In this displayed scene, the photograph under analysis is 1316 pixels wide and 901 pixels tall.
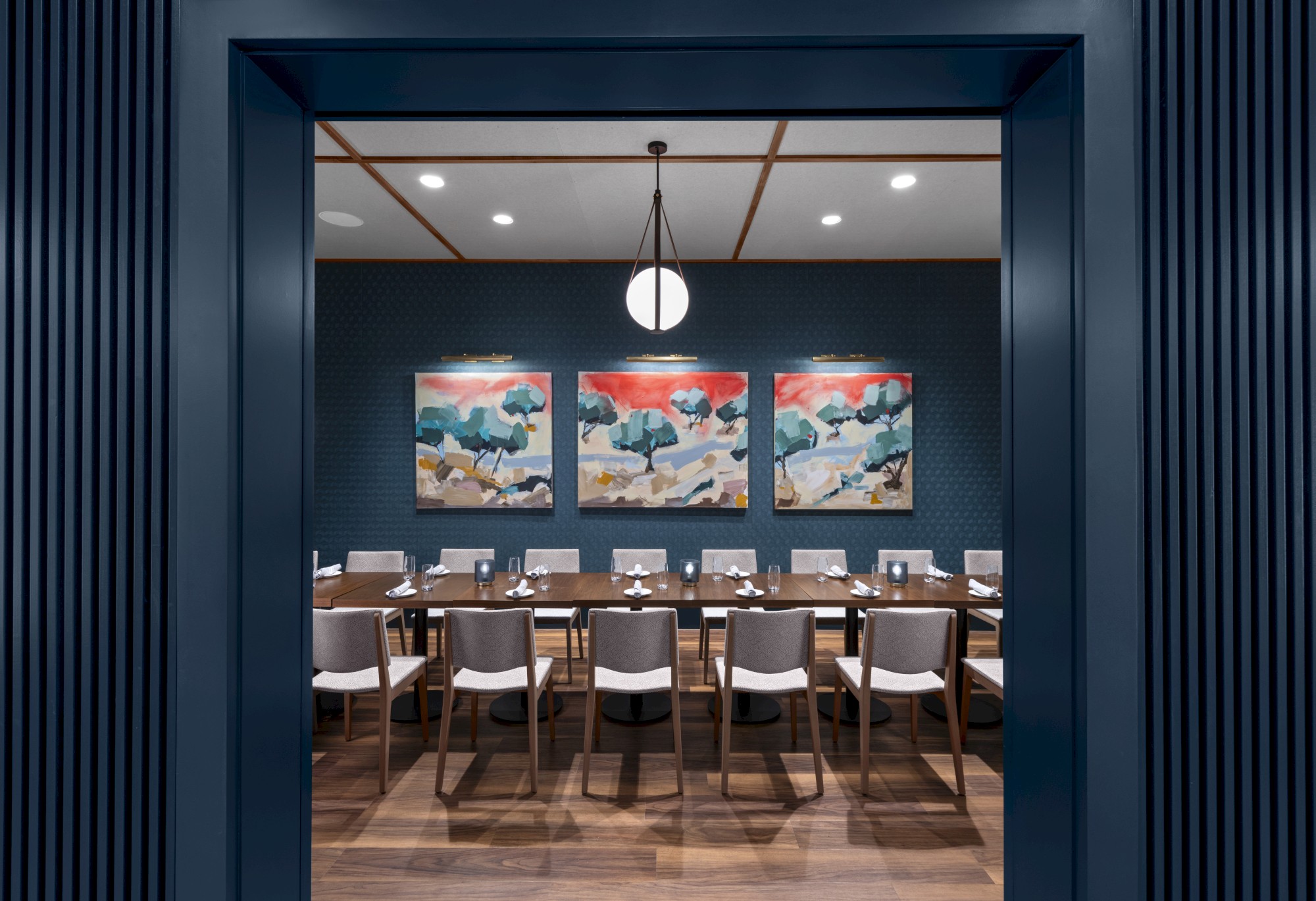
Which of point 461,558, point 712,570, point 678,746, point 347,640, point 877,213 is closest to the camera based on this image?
point 678,746

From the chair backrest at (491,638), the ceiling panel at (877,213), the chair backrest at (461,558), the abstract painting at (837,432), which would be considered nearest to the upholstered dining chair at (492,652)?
the chair backrest at (491,638)

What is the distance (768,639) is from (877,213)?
9.64ft

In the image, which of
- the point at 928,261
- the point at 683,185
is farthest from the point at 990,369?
the point at 683,185

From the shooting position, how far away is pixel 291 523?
109cm

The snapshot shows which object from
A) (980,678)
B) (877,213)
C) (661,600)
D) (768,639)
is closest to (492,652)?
(661,600)

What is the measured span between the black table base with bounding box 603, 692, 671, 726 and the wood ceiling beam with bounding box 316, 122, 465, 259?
10.8 ft

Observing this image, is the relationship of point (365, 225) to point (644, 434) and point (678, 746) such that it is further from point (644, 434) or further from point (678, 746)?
point (678, 746)

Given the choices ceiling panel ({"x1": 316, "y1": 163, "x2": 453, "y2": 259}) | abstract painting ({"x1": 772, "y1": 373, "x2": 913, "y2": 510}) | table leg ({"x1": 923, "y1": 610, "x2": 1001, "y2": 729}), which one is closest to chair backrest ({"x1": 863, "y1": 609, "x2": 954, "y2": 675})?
table leg ({"x1": 923, "y1": 610, "x2": 1001, "y2": 729})

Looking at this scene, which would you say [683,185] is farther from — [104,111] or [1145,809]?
[1145,809]

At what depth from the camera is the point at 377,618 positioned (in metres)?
2.60

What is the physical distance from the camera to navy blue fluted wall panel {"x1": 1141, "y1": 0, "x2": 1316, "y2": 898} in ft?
2.95

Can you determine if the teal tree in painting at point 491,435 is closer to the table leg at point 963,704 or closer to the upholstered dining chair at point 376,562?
the upholstered dining chair at point 376,562

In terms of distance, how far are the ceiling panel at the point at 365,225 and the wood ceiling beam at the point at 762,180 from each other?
2.28 m

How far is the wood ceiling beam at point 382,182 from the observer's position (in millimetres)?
2818
